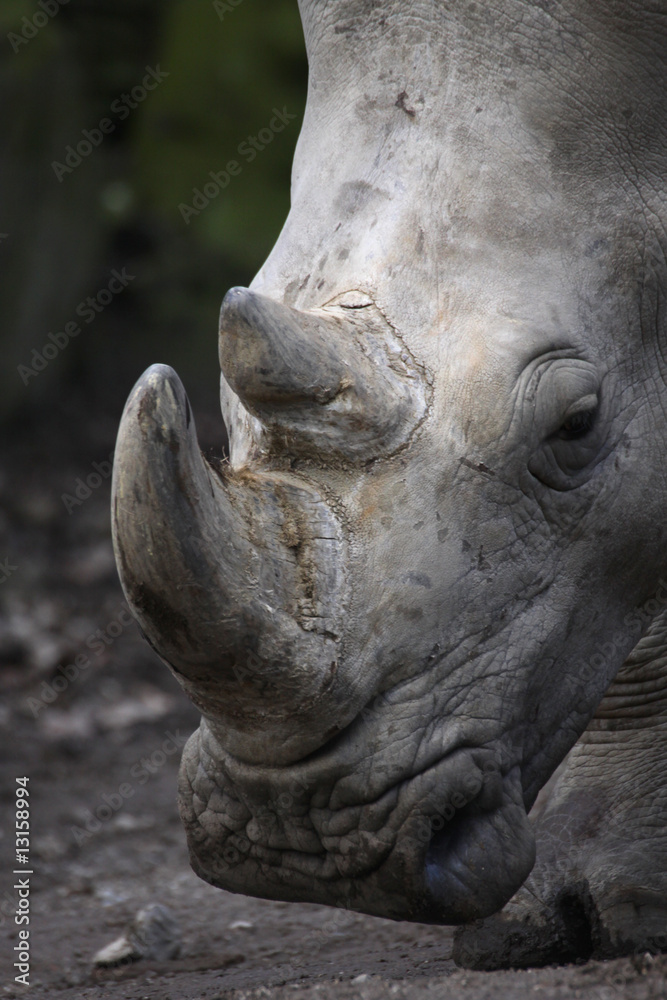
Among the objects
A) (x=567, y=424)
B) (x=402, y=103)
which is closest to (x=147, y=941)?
(x=567, y=424)

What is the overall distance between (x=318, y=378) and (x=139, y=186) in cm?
742

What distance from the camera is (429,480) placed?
2580 mm

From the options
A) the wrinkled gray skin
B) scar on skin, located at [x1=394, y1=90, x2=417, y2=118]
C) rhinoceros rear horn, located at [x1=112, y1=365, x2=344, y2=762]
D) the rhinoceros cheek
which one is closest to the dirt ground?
the rhinoceros cheek

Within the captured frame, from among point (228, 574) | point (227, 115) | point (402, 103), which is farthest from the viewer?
point (227, 115)

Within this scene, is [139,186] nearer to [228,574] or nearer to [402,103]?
[402,103]

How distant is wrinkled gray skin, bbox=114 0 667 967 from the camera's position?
241 cm

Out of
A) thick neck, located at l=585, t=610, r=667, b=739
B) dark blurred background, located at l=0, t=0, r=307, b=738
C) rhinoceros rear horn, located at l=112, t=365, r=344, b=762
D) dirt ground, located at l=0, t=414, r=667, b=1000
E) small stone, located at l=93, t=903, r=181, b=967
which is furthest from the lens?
dark blurred background, located at l=0, t=0, r=307, b=738

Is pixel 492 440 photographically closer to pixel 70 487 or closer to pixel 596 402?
pixel 596 402

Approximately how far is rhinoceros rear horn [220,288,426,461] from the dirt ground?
43.5 inches

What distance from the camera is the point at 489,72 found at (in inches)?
117

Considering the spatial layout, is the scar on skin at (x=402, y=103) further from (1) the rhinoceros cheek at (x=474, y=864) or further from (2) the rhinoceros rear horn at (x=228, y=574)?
(1) the rhinoceros cheek at (x=474, y=864)

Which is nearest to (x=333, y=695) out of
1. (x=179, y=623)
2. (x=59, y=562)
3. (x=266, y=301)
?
(x=179, y=623)

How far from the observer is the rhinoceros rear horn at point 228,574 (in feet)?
7.25

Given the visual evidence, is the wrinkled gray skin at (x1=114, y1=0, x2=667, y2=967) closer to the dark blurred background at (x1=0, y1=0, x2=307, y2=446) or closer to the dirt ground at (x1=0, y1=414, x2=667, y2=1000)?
the dirt ground at (x1=0, y1=414, x2=667, y2=1000)
